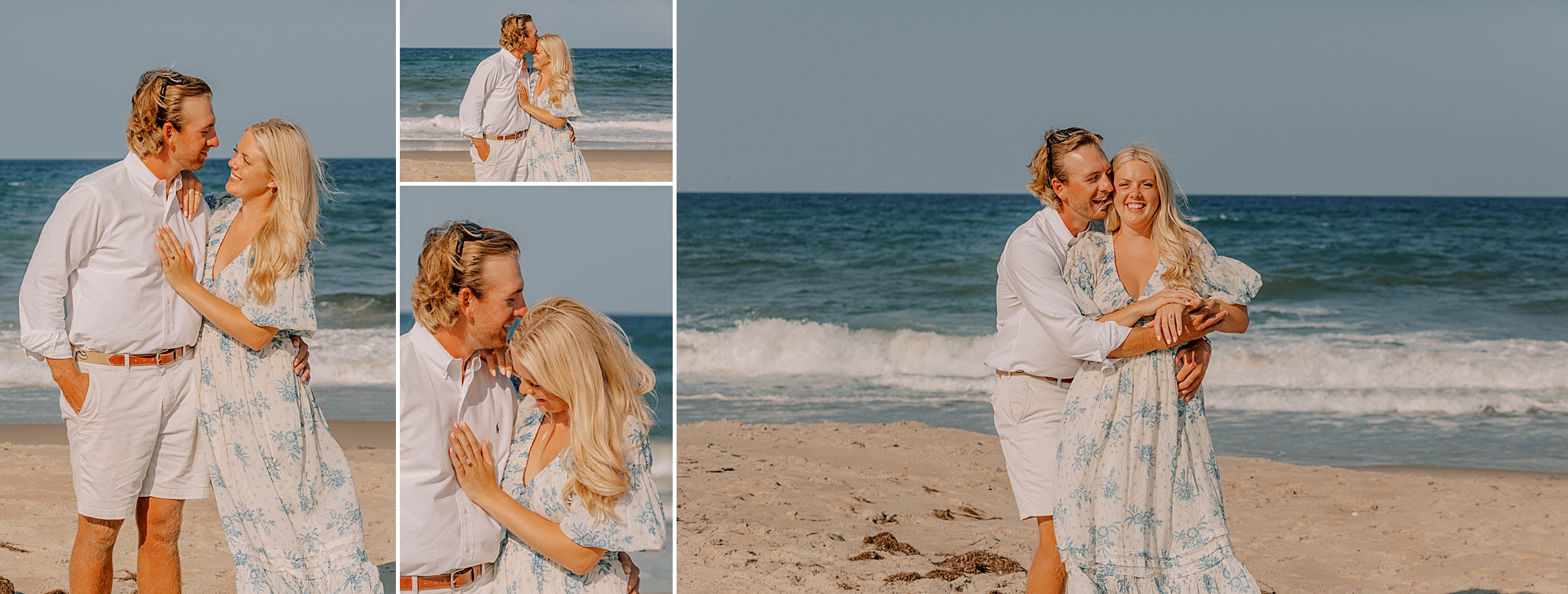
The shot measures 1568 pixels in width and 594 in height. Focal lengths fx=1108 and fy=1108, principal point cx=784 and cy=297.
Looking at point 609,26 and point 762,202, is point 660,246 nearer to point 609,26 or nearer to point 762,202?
point 609,26

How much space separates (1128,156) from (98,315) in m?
2.95

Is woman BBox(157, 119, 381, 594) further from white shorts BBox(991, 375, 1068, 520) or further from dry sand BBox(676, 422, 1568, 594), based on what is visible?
dry sand BBox(676, 422, 1568, 594)

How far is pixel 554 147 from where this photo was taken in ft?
12.6

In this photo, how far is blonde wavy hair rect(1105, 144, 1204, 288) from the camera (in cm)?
302

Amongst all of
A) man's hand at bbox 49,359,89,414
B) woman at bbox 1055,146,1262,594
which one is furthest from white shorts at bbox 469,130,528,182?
woman at bbox 1055,146,1262,594

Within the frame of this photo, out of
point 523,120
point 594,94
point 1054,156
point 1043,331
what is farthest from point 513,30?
point 1043,331

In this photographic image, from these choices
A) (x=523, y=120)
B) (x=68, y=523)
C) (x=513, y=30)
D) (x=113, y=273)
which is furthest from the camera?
(x=68, y=523)

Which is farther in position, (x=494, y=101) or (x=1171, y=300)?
(x=494, y=101)

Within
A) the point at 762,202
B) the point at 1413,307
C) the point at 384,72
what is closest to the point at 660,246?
the point at 384,72

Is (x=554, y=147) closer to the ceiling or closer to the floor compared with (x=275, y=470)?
closer to the ceiling

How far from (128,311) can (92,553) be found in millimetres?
820

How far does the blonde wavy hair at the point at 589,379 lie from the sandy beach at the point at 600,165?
360 millimetres

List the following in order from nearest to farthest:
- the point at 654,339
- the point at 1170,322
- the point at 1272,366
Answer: the point at 654,339 → the point at 1170,322 → the point at 1272,366

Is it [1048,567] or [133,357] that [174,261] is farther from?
[1048,567]
